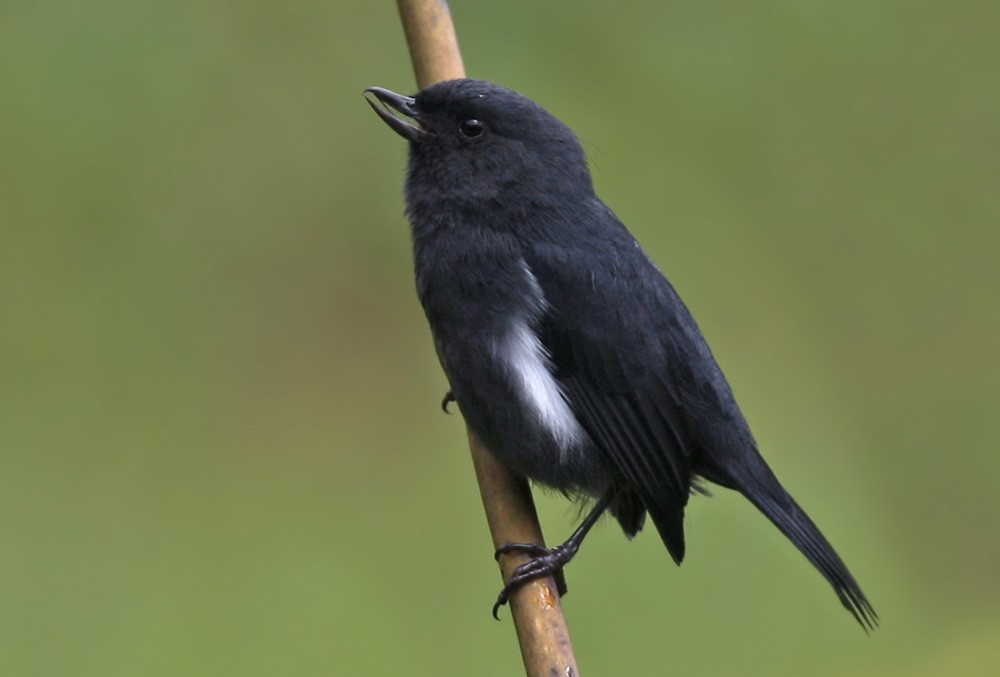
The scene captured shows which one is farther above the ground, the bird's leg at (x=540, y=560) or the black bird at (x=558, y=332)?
the black bird at (x=558, y=332)

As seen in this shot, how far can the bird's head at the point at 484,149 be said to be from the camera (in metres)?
3.44

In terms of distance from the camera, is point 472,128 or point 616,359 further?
point 472,128

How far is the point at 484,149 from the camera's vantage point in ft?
11.4

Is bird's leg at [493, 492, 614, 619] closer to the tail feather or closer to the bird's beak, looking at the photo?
the tail feather

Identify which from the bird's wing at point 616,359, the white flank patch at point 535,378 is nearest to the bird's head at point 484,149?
the bird's wing at point 616,359

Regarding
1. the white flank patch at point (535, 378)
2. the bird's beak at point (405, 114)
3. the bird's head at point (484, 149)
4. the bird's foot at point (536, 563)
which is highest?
the bird's beak at point (405, 114)

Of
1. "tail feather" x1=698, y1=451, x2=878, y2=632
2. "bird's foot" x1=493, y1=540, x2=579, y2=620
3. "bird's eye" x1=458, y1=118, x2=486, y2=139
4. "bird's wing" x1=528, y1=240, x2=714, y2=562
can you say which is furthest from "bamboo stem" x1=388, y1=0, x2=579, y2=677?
"tail feather" x1=698, y1=451, x2=878, y2=632

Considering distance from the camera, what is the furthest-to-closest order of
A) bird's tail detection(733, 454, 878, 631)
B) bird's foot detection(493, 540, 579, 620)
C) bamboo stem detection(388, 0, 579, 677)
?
1. bird's tail detection(733, 454, 878, 631)
2. bird's foot detection(493, 540, 579, 620)
3. bamboo stem detection(388, 0, 579, 677)

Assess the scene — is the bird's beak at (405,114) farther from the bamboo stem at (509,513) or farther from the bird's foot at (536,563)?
the bird's foot at (536,563)

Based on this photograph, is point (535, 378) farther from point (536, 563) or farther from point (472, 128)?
point (472, 128)

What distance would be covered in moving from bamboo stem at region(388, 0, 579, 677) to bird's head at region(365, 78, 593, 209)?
85mm

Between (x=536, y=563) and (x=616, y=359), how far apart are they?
57 cm

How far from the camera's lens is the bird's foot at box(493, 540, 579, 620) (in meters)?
2.90

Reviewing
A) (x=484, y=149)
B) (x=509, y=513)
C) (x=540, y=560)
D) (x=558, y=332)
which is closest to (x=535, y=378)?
(x=558, y=332)
